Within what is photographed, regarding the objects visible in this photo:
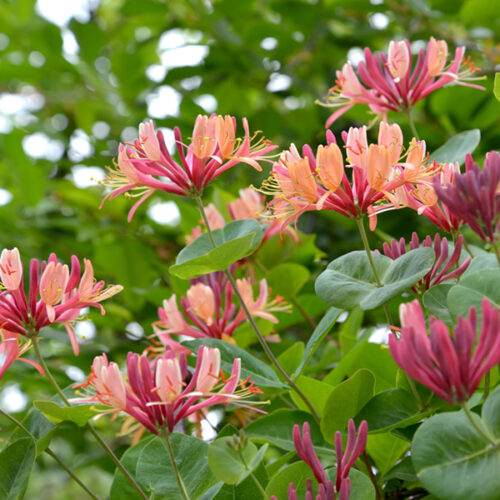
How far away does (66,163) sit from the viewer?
5.83 feet

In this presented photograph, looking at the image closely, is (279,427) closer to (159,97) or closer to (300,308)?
(300,308)

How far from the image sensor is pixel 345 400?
0.63 m

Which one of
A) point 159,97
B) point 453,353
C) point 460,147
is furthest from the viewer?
point 159,97

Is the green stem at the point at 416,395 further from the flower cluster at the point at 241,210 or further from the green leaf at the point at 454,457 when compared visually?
the flower cluster at the point at 241,210

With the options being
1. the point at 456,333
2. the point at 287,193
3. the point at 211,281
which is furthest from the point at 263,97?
the point at 456,333

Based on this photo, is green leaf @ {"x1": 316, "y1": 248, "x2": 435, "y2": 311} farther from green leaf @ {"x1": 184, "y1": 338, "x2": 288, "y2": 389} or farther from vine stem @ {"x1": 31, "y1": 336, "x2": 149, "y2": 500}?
vine stem @ {"x1": 31, "y1": 336, "x2": 149, "y2": 500}

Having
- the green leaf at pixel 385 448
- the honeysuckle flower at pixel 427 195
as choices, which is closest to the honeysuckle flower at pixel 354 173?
the honeysuckle flower at pixel 427 195

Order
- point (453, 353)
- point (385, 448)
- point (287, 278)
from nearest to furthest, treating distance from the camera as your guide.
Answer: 1. point (453, 353)
2. point (385, 448)
3. point (287, 278)

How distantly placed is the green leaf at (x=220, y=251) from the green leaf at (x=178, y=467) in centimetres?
17

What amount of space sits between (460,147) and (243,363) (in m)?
0.37

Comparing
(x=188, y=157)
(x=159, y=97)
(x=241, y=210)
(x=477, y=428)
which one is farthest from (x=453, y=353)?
(x=159, y=97)

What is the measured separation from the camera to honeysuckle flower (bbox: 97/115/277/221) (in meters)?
0.75

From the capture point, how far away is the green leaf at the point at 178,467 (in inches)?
24.8

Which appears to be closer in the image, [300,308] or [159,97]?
[300,308]
